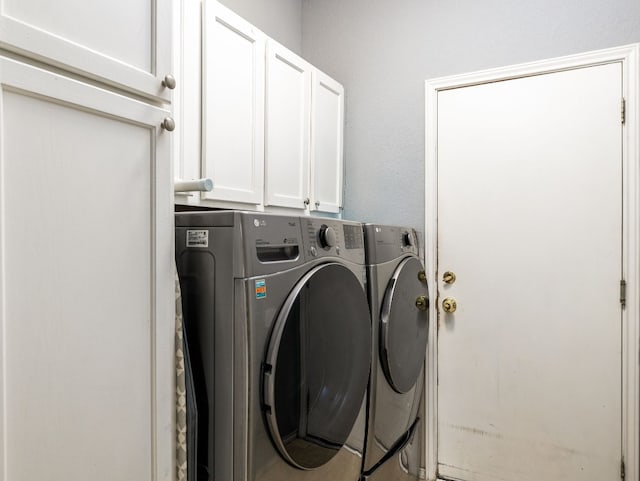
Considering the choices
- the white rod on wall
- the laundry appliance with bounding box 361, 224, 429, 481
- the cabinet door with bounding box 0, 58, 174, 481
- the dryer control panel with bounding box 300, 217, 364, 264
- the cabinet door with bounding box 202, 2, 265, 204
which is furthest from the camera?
the laundry appliance with bounding box 361, 224, 429, 481

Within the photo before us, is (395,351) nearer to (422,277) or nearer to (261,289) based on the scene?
(422,277)

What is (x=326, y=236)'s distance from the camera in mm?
1363

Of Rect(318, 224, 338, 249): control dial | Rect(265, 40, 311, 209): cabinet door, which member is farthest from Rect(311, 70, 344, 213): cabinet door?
Rect(318, 224, 338, 249): control dial

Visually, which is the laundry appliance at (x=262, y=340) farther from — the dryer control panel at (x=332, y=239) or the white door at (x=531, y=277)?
the white door at (x=531, y=277)

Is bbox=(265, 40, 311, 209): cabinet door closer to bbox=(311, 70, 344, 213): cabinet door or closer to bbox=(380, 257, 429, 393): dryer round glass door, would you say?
bbox=(311, 70, 344, 213): cabinet door

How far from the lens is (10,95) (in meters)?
0.70

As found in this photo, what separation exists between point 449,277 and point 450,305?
0.48 ft

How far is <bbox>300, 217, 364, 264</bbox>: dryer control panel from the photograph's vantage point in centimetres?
131

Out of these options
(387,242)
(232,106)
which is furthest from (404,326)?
(232,106)

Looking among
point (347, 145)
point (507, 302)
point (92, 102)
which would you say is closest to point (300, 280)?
point (92, 102)

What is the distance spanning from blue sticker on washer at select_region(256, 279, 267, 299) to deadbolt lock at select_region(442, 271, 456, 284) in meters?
1.39

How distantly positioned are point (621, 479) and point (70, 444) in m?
2.20

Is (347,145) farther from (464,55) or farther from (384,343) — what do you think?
(384,343)

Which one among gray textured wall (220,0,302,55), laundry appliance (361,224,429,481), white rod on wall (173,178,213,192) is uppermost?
gray textured wall (220,0,302,55)
